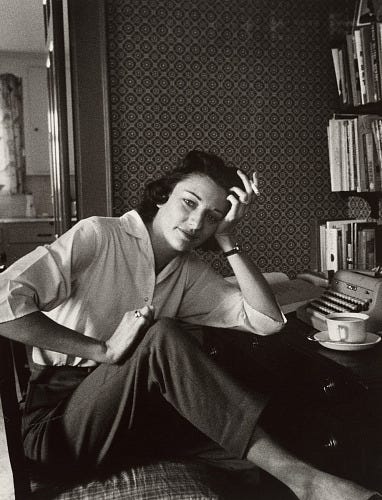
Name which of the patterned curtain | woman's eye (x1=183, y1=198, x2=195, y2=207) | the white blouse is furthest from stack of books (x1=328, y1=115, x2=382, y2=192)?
the patterned curtain

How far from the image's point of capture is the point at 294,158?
2.56 meters

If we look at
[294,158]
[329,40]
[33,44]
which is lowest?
[294,158]

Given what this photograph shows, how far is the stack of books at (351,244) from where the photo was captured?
7.06 ft

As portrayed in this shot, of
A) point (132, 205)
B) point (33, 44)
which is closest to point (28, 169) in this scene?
point (33, 44)

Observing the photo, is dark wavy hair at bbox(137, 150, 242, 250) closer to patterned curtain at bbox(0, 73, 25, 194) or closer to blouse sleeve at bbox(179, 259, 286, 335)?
blouse sleeve at bbox(179, 259, 286, 335)

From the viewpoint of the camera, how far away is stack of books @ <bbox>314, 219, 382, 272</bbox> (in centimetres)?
215

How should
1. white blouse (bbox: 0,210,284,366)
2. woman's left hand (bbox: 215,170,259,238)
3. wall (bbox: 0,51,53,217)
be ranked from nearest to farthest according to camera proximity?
white blouse (bbox: 0,210,284,366) → woman's left hand (bbox: 215,170,259,238) → wall (bbox: 0,51,53,217)

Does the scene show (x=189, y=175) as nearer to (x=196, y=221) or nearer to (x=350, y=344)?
(x=196, y=221)

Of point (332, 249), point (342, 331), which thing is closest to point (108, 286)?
point (342, 331)

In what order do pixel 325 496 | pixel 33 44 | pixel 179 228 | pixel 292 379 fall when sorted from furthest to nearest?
pixel 33 44
pixel 179 228
pixel 292 379
pixel 325 496

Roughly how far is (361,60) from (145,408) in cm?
160

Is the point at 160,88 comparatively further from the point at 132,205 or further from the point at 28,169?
the point at 28,169

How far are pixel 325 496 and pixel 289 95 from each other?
6.14 feet

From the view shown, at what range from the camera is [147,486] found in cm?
118
